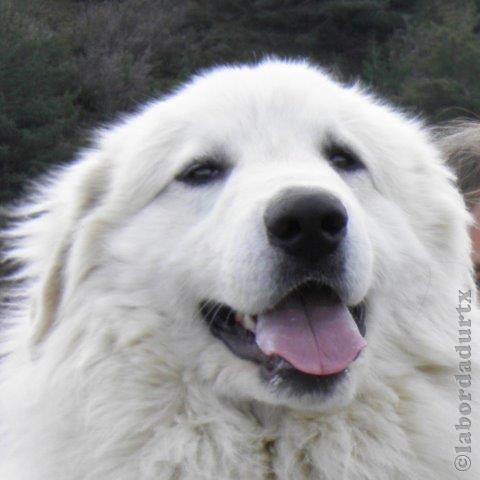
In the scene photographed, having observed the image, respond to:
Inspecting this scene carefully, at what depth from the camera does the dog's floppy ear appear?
358cm

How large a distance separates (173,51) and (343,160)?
31786 millimetres

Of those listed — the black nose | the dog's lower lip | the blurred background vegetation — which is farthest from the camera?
the blurred background vegetation

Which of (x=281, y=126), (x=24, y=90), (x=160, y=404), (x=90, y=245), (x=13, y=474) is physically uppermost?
(x=281, y=126)

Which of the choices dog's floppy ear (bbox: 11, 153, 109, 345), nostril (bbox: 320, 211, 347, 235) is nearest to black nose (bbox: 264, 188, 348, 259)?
nostril (bbox: 320, 211, 347, 235)

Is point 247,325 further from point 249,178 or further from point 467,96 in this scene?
point 467,96

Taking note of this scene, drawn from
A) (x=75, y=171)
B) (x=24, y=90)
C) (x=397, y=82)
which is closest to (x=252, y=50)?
(x=397, y=82)

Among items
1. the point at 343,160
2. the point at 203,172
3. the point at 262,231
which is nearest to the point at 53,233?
the point at 203,172

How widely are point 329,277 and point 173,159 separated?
0.78m

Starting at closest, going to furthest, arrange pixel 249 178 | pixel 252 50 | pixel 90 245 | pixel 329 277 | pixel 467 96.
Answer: pixel 329 277 < pixel 249 178 < pixel 90 245 < pixel 467 96 < pixel 252 50

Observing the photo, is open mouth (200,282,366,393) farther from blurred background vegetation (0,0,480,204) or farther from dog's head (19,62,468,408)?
blurred background vegetation (0,0,480,204)

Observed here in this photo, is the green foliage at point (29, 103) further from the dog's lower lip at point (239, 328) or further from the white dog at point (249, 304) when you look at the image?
the dog's lower lip at point (239, 328)

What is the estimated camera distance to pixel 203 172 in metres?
3.60

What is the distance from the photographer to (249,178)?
11.2ft

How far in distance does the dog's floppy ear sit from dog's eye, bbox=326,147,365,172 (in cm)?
84
